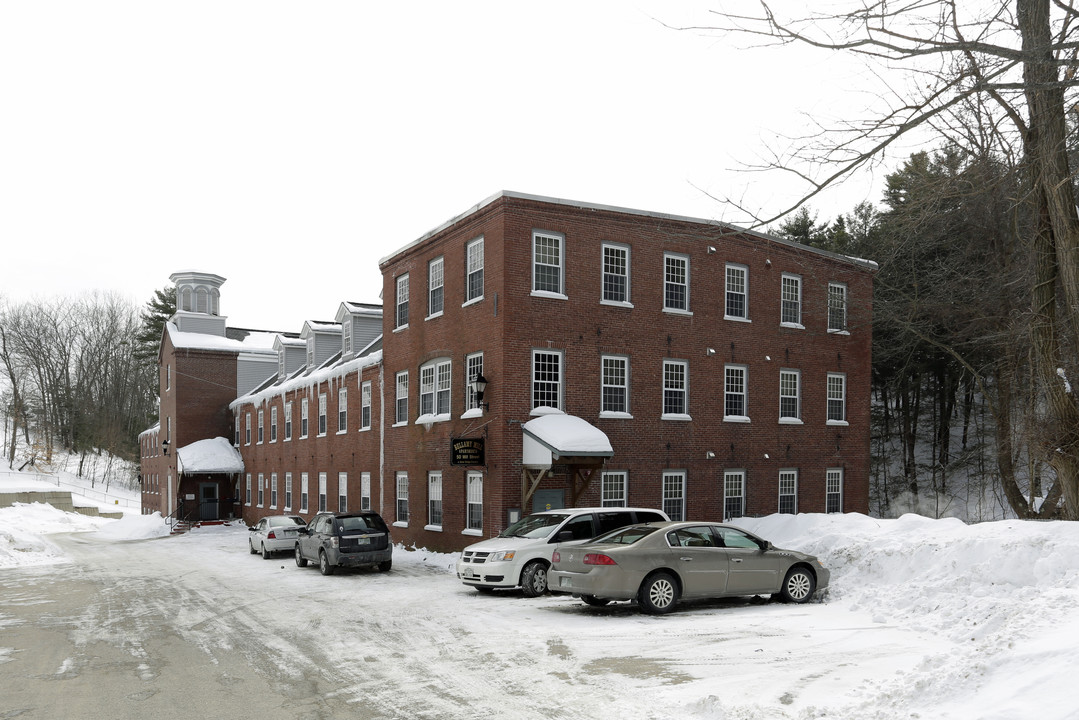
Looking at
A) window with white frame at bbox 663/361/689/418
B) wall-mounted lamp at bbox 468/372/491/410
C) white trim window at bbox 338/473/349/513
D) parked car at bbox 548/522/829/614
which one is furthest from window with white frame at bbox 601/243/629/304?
white trim window at bbox 338/473/349/513

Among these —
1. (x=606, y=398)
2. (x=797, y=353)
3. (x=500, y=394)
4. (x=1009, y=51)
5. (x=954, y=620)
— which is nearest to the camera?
(x=1009, y=51)

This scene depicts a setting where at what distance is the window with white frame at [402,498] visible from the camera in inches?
1163

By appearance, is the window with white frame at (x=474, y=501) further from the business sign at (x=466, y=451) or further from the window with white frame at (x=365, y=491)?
the window with white frame at (x=365, y=491)

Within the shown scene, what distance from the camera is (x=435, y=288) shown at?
1098 inches

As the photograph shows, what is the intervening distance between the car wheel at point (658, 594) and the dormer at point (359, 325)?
967 inches

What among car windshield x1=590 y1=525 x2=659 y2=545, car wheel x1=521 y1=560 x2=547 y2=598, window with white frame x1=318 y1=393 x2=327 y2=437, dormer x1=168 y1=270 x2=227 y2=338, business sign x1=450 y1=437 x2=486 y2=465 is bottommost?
car wheel x1=521 y1=560 x2=547 y2=598

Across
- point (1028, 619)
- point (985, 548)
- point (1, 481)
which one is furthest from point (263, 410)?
point (1028, 619)

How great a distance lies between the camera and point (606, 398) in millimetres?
25047

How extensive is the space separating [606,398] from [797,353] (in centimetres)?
803

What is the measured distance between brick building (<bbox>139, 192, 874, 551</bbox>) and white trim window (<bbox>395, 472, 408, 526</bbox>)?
0.23 feet

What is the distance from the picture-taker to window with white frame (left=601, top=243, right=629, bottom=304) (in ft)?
82.7

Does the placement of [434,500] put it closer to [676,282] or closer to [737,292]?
[676,282]

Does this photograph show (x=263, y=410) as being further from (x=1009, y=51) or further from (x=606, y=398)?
(x=1009, y=51)

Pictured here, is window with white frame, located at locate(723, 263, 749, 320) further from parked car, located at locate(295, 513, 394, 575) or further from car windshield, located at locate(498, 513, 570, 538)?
parked car, located at locate(295, 513, 394, 575)
